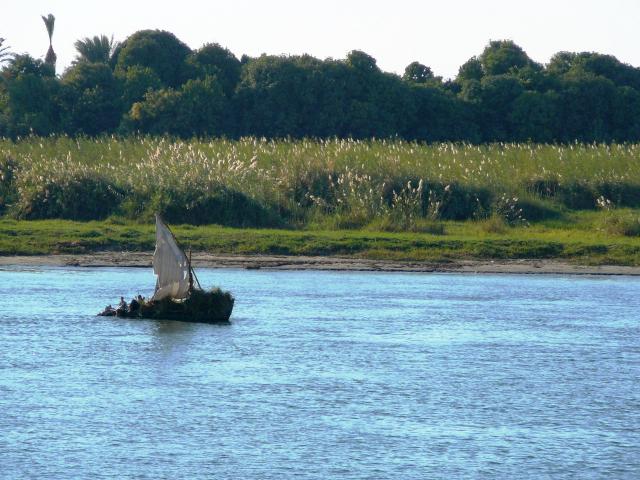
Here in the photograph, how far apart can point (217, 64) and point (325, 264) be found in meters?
35.4

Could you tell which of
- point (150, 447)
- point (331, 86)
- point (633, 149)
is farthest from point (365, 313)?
point (331, 86)

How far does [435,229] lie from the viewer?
3684cm

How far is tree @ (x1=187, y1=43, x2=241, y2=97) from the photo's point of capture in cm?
6431

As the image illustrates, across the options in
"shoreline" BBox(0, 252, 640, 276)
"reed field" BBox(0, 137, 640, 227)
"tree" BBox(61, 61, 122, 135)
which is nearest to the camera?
"shoreline" BBox(0, 252, 640, 276)

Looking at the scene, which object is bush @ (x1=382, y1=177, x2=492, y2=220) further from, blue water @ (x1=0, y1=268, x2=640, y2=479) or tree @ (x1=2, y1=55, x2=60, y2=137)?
tree @ (x1=2, y1=55, x2=60, y2=137)

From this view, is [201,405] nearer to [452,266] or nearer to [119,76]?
[452,266]

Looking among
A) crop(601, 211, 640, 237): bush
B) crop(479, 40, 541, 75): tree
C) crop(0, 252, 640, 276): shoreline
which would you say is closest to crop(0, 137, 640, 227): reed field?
crop(601, 211, 640, 237): bush

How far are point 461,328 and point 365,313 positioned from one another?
2.47 m

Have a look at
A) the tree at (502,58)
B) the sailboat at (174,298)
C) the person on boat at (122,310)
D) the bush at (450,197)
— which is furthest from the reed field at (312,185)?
the tree at (502,58)

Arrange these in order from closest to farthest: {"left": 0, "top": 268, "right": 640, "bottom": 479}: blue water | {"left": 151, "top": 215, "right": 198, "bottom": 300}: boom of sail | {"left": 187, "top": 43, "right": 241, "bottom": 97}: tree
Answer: {"left": 0, "top": 268, "right": 640, "bottom": 479}: blue water → {"left": 151, "top": 215, "right": 198, "bottom": 300}: boom of sail → {"left": 187, "top": 43, "right": 241, "bottom": 97}: tree

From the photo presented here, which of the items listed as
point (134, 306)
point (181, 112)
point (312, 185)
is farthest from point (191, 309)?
point (181, 112)

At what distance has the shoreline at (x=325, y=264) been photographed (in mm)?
32656

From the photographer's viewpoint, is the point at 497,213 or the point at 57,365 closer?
the point at 57,365

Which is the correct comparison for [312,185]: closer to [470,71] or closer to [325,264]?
[325,264]
